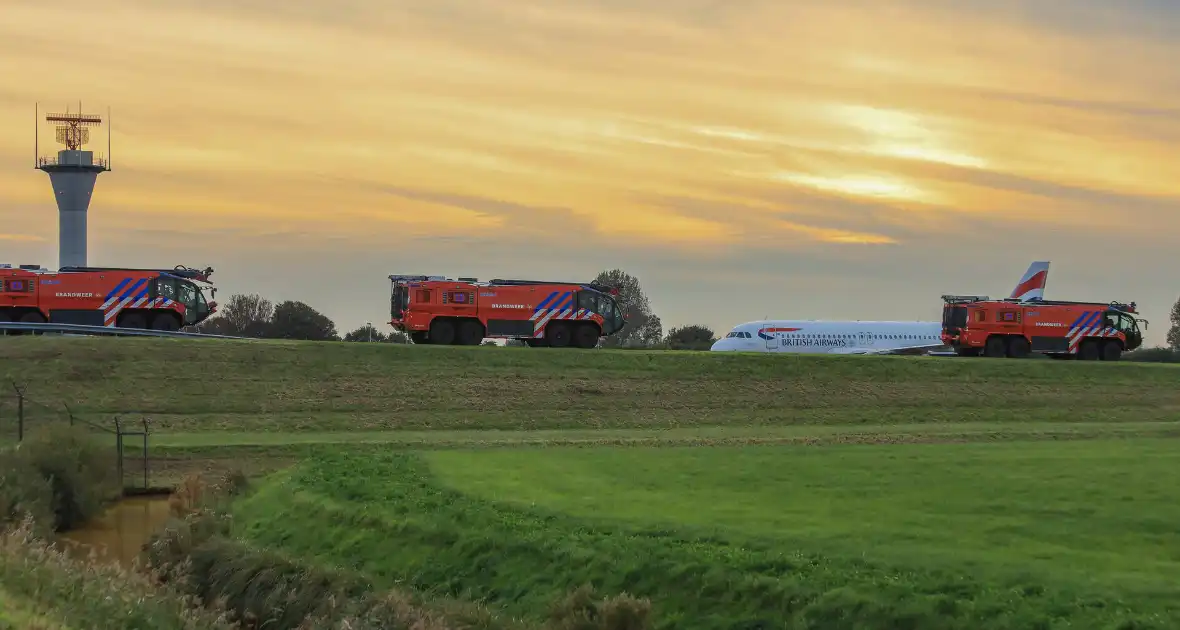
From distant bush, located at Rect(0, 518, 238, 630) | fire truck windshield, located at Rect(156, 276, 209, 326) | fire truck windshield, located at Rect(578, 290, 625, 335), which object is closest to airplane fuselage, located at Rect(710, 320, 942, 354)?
fire truck windshield, located at Rect(578, 290, 625, 335)

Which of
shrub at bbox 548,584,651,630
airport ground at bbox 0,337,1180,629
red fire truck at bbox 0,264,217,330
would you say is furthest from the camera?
red fire truck at bbox 0,264,217,330

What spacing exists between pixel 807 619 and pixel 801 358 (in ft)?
118

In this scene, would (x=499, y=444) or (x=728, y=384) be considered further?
(x=728, y=384)

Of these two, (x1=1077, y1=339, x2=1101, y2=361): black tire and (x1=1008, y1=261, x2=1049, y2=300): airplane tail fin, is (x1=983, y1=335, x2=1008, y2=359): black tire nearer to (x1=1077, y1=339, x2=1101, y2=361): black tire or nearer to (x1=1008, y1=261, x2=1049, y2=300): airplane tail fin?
(x1=1077, y1=339, x2=1101, y2=361): black tire

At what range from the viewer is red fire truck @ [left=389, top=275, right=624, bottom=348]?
54375 mm

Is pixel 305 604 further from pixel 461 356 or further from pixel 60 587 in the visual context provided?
pixel 461 356

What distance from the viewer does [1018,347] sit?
64500mm

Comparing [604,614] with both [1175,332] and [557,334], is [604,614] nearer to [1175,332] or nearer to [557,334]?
[557,334]

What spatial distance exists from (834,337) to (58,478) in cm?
5448

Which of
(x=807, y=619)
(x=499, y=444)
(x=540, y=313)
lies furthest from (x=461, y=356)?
(x=807, y=619)

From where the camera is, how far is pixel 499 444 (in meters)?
37.9

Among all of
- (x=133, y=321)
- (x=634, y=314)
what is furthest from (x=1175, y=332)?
(x=133, y=321)

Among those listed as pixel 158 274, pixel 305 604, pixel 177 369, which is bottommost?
pixel 305 604

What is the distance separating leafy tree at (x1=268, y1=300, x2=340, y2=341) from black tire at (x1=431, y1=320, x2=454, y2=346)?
23.7 m
